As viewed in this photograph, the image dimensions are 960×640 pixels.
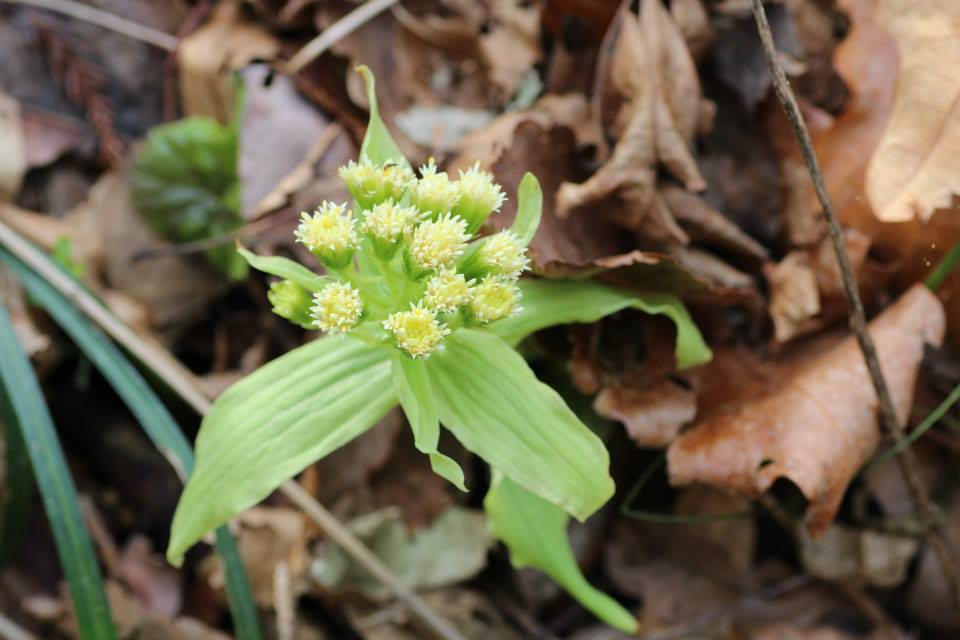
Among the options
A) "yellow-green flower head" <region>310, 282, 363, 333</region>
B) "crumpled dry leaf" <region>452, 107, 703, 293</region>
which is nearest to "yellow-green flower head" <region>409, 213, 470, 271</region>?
"yellow-green flower head" <region>310, 282, 363, 333</region>

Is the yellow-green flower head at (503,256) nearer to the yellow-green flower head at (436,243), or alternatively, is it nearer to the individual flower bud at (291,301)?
the yellow-green flower head at (436,243)

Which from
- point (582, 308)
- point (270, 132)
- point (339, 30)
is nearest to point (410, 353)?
point (582, 308)

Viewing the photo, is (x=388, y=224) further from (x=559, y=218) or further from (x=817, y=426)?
(x=817, y=426)

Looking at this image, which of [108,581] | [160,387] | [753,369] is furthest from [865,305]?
[108,581]

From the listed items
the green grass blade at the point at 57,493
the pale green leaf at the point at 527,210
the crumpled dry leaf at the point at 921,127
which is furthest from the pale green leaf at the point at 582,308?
the green grass blade at the point at 57,493

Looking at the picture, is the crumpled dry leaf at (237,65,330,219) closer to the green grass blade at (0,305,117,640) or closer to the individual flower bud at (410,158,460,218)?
the green grass blade at (0,305,117,640)
